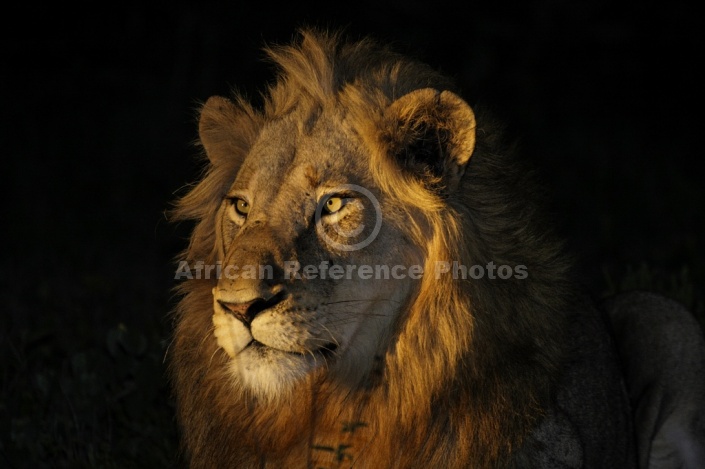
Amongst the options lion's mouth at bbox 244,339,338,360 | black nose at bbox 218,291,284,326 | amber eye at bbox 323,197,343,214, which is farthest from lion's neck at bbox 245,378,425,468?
amber eye at bbox 323,197,343,214

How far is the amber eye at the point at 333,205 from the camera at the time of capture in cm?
355

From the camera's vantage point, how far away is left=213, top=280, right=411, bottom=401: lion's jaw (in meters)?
3.36

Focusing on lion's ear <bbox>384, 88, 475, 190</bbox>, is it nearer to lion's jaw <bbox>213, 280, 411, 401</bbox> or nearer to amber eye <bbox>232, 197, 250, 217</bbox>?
lion's jaw <bbox>213, 280, 411, 401</bbox>

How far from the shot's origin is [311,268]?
3.45m

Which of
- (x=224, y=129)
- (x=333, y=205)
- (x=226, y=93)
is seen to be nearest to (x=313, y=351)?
(x=333, y=205)

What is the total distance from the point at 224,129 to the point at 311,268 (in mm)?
926

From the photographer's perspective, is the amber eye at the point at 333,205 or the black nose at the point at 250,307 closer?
the black nose at the point at 250,307

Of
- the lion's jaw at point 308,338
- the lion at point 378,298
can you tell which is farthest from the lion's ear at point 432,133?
the lion's jaw at point 308,338

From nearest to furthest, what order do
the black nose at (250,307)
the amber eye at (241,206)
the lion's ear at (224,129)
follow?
the black nose at (250,307), the amber eye at (241,206), the lion's ear at (224,129)

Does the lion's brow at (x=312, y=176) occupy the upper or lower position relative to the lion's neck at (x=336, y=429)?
upper

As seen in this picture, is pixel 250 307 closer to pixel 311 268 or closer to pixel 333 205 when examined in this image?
pixel 311 268

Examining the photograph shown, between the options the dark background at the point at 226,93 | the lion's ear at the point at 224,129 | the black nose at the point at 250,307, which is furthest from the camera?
the dark background at the point at 226,93

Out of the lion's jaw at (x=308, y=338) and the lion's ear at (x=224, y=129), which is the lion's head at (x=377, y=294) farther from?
the lion's ear at (x=224, y=129)

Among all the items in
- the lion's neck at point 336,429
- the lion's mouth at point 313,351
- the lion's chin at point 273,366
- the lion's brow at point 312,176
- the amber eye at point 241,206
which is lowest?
the lion's neck at point 336,429
